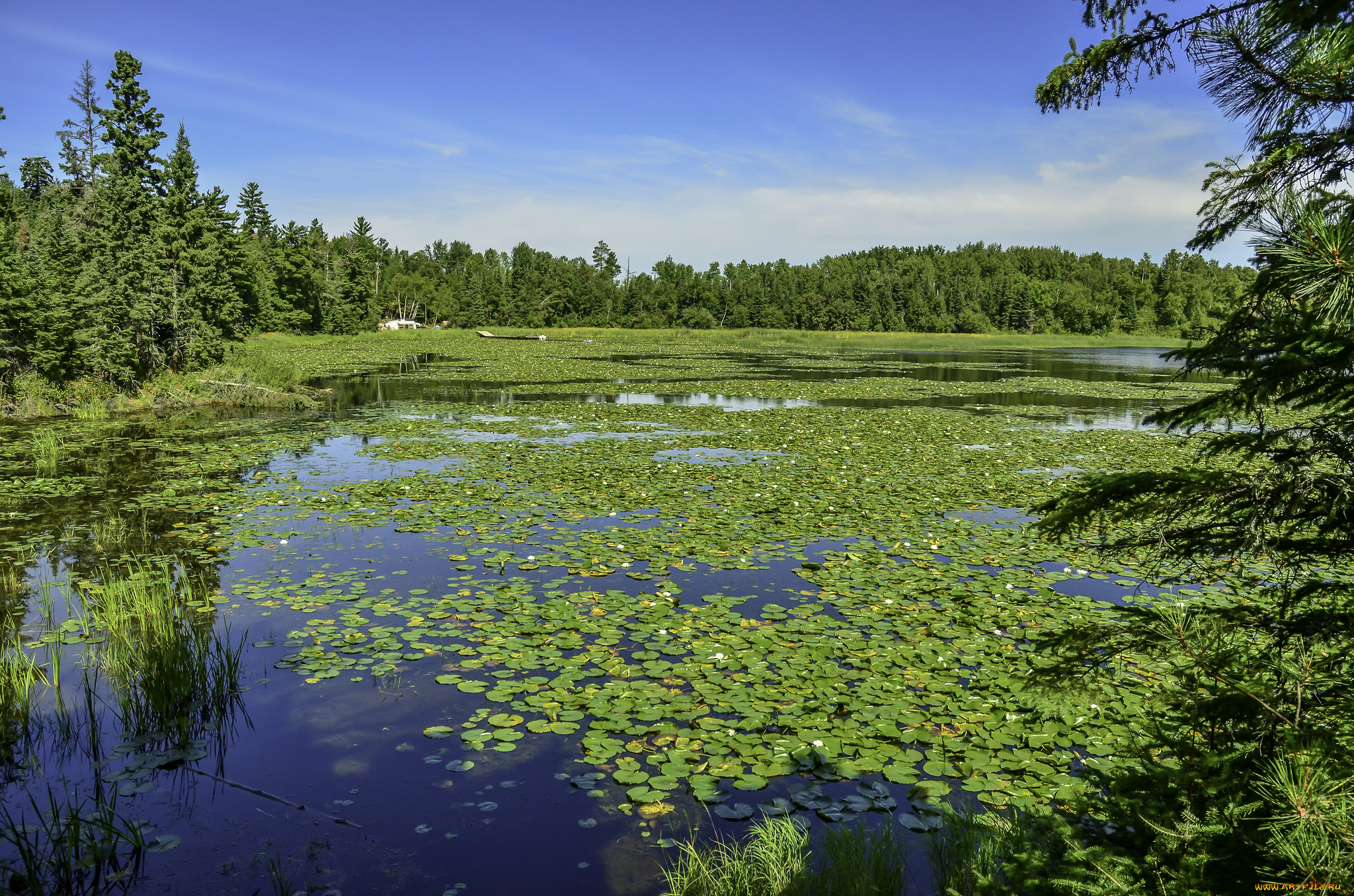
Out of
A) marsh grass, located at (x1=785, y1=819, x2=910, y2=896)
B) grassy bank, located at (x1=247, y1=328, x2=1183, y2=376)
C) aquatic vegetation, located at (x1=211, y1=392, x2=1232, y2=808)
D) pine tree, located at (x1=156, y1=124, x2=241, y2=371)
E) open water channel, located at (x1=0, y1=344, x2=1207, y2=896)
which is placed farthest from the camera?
grassy bank, located at (x1=247, y1=328, x2=1183, y2=376)

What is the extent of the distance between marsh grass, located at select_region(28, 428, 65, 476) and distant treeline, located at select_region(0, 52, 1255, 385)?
18.2 feet

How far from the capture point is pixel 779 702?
649cm

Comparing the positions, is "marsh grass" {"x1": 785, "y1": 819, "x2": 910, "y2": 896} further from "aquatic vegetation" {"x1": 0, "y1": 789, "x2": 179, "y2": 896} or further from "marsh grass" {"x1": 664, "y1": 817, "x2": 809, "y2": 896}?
"aquatic vegetation" {"x1": 0, "y1": 789, "x2": 179, "y2": 896}

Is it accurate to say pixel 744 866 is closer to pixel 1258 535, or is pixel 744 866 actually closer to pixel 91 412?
pixel 1258 535

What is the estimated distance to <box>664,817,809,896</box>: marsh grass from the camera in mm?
4148

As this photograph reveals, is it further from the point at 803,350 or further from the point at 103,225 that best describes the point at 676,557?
the point at 803,350

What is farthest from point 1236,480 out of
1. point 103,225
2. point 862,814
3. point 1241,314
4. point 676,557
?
point 103,225

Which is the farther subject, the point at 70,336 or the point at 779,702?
the point at 70,336

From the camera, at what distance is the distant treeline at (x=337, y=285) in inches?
994

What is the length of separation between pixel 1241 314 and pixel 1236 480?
0.75 metres

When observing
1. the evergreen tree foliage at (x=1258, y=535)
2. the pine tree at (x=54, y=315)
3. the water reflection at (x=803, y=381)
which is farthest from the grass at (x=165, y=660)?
the pine tree at (x=54, y=315)

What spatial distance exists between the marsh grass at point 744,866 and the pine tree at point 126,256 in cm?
2794

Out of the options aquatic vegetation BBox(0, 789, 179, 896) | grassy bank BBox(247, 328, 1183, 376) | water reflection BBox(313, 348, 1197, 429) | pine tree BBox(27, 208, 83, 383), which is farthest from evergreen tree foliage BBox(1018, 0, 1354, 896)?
grassy bank BBox(247, 328, 1183, 376)

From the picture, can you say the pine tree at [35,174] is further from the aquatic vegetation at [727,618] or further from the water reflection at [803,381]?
the aquatic vegetation at [727,618]
